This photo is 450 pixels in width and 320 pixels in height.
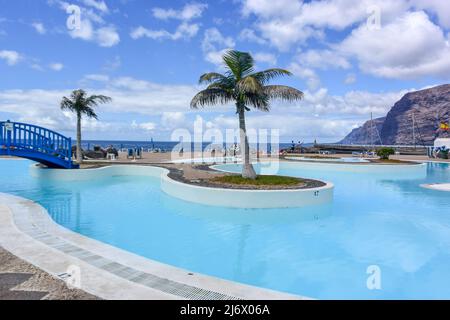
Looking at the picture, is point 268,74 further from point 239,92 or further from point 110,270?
point 110,270

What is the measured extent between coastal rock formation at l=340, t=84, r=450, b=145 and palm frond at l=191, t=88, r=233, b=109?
138 meters

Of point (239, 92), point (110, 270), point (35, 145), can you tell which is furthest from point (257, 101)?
point (35, 145)

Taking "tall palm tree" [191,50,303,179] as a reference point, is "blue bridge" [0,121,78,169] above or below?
below

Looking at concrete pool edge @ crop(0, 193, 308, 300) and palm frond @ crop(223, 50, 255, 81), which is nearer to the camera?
concrete pool edge @ crop(0, 193, 308, 300)

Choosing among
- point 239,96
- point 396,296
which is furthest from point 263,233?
point 239,96

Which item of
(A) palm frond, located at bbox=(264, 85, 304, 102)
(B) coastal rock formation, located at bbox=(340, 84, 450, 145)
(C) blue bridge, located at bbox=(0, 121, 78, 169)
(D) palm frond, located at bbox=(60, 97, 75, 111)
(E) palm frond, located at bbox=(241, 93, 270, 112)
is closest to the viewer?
(A) palm frond, located at bbox=(264, 85, 304, 102)

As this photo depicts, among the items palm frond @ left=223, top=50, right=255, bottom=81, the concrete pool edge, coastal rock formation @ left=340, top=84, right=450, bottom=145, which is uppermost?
coastal rock formation @ left=340, top=84, right=450, bottom=145

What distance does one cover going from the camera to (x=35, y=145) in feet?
53.5

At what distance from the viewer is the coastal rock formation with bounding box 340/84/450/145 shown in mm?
131500

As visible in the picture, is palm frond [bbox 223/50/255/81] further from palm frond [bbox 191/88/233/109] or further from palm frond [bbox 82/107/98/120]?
palm frond [bbox 82/107/98/120]

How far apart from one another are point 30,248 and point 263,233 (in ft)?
17.8

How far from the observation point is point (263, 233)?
820 centimetres

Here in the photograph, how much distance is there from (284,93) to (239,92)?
6.13ft

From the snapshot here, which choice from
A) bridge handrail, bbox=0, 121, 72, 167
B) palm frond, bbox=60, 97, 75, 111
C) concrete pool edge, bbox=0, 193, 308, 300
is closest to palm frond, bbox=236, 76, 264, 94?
concrete pool edge, bbox=0, 193, 308, 300
